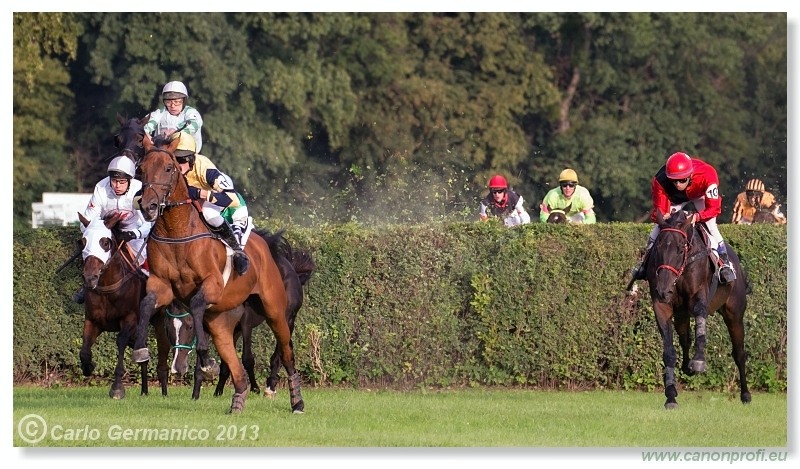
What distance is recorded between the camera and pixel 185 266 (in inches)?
517

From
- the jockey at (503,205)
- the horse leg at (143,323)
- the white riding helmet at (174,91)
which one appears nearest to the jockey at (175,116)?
the white riding helmet at (174,91)

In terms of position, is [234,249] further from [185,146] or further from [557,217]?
[557,217]

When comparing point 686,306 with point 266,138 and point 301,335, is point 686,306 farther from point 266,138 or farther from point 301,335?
point 266,138

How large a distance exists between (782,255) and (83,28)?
80.7ft

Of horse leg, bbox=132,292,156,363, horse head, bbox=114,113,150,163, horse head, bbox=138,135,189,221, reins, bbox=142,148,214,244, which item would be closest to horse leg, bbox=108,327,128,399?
horse head, bbox=114,113,150,163

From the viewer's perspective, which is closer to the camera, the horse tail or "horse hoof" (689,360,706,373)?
"horse hoof" (689,360,706,373)

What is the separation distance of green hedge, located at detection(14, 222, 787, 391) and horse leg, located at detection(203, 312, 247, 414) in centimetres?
351

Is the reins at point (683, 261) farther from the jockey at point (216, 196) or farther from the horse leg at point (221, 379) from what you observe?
the horse leg at point (221, 379)

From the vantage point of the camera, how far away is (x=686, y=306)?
15.3 meters

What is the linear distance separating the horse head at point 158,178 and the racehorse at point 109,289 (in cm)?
252

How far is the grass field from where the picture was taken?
12297mm

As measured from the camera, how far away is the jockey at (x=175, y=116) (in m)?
15.1

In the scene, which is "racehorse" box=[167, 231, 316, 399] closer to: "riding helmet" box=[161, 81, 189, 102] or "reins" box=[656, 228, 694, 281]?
"riding helmet" box=[161, 81, 189, 102]

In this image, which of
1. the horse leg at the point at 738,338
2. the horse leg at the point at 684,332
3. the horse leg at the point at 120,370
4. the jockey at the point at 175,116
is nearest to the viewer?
the jockey at the point at 175,116
